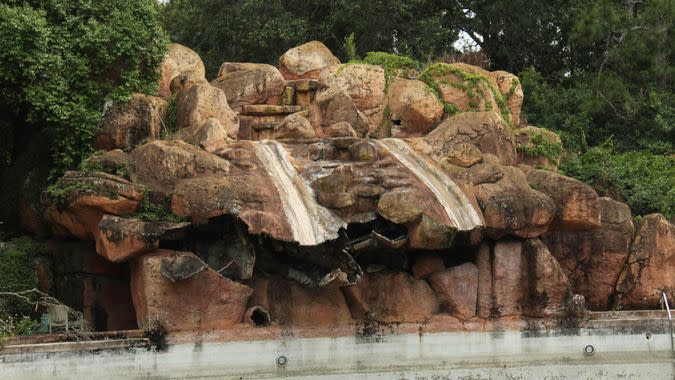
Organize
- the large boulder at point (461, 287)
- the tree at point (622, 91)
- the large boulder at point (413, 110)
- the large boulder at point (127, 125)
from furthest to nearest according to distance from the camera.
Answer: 1. the tree at point (622, 91)
2. the large boulder at point (413, 110)
3. the large boulder at point (127, 125)
4. the large boulder at point (461, 287)

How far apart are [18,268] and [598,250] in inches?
417

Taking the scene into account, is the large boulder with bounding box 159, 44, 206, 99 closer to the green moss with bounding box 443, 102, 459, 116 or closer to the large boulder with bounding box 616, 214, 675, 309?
the green moss with bounding box 443, 102, 459, 116

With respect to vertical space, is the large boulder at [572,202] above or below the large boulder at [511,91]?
below

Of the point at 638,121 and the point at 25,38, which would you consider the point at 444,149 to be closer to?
the point at 25,38

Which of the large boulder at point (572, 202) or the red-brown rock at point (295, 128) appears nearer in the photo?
the large boulder at point (572, 202)

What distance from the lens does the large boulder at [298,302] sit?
18594 mm

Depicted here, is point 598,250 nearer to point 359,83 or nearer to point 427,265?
point 427,265

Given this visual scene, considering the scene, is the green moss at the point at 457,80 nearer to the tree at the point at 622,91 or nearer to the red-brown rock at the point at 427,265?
the red-brown rock at the point at 427,265

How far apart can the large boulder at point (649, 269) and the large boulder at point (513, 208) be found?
2521mm

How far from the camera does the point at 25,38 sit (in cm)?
2005

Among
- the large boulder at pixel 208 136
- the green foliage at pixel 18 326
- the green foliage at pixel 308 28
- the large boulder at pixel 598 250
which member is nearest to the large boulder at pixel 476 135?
the large boulder at pixel 598 250

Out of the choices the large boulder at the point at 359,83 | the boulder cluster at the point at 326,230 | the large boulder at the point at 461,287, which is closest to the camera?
the boulder cluster at the point at 326,230

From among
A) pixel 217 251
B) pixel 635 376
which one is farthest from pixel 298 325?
pixel 635 376

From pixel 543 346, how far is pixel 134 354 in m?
7.05
